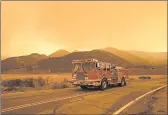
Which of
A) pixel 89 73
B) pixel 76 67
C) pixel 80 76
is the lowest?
pixel 80 76

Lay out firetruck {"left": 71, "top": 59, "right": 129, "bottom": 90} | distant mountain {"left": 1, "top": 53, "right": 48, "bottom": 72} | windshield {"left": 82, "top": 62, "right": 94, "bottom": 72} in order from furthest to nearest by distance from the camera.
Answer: distant mountain {"left": 1, "top": 53, "right": 48, "bottom": 72}
windshield {"left": 82, "top": 62, "right": 94, "bottom": 72}
firetruck {"left": 71, "top": 59, "right": 129, "bottom": 90}

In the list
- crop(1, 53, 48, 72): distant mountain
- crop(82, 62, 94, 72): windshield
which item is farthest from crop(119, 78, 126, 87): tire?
crop(1, 53, 48, 72): distant mountain

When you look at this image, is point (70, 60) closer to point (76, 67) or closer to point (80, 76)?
point (76, 67)

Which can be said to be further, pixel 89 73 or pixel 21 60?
pixel 21 60

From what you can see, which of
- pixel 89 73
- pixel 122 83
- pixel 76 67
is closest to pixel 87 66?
pixel 89 73

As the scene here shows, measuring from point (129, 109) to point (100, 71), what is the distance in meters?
11.9

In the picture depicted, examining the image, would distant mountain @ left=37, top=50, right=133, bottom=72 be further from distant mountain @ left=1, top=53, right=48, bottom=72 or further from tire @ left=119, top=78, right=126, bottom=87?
tire @ left=119, top=78, right=126, bottom=87

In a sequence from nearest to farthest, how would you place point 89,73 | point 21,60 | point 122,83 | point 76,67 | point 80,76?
point 89,73 → point 80,76 → point 76,67 → point 122,83 → point 21,60

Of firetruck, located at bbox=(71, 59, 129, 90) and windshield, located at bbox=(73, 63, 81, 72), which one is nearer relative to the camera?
firetruck, located at bbox=(71, 59, 129, 90)

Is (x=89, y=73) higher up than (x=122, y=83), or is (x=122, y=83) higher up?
(x=89, y=73)

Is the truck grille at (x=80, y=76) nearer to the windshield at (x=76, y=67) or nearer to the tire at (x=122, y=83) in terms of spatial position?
the windshield at (x=76, y=67)

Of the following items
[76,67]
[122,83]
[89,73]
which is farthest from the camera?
[122,83]

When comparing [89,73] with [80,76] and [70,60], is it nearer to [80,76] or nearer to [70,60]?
[80,76]

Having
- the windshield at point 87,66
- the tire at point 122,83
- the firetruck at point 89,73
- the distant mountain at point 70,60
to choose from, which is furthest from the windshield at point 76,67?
the distant mountain at point 70,60
